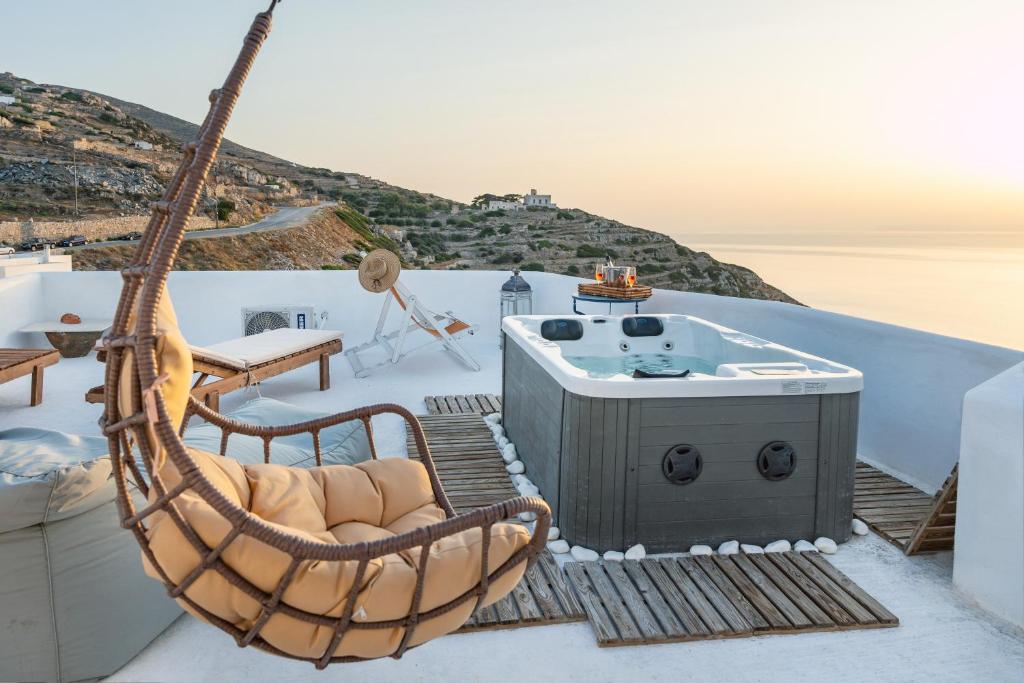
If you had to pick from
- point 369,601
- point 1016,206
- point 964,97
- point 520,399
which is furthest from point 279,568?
point 1016,206

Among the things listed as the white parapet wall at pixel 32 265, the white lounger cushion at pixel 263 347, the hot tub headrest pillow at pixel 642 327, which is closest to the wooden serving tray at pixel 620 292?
the hot tub headrest pillow at pixel 642 327

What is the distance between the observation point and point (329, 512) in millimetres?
1961

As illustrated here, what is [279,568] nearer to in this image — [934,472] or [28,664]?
[28,664]

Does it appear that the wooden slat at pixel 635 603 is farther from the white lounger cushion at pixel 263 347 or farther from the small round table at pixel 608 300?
the small round table at pixel 608 300

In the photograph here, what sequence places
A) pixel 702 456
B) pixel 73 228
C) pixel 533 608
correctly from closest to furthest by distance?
1. pixel 533 608
2. pixel 702 456
3. pixel 73 228

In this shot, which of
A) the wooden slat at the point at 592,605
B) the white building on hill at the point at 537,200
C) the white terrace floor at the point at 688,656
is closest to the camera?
the white terrace floor at the point at 688,656

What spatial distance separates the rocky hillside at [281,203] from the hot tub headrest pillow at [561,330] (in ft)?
40.5

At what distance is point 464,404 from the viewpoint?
4.88 metres

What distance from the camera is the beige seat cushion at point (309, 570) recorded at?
4.63 ft

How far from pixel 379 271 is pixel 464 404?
1386 millimetres

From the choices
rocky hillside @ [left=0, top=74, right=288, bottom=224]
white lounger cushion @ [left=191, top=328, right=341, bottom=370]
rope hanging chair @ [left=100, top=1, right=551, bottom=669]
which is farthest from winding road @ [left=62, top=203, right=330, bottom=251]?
rope hanging chair @ [left=100, top=1, right=551, bottom=669]

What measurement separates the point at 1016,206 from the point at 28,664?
31.0 ft

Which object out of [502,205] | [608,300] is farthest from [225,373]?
Answer: [502,205]

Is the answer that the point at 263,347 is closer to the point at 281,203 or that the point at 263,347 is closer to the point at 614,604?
the point at 614,604
